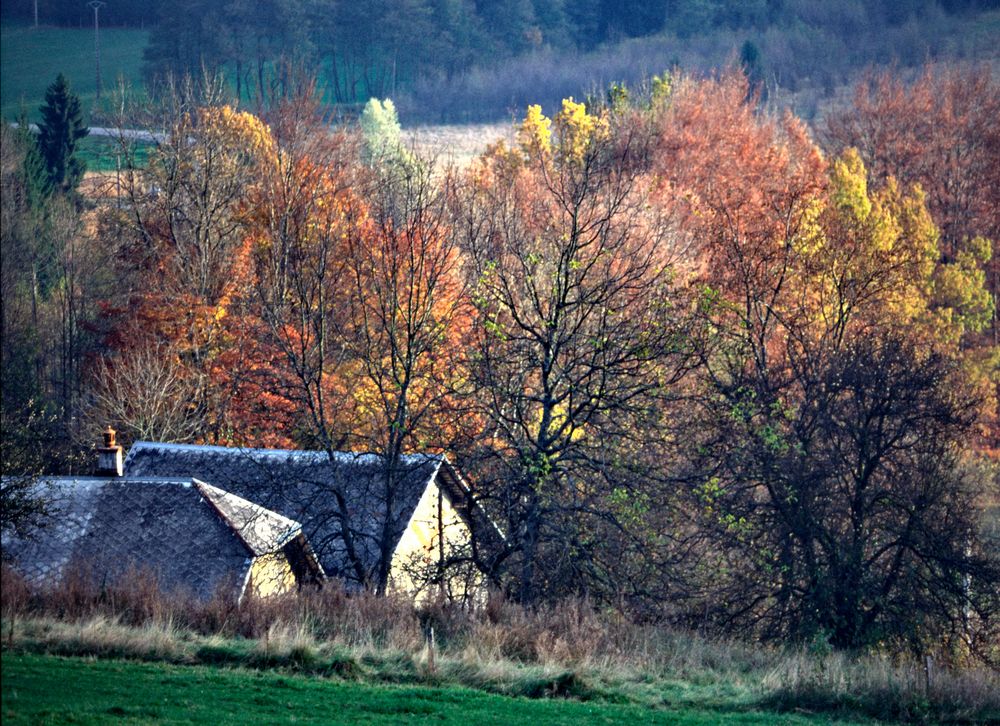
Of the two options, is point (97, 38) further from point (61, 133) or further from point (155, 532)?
point (155, 532)

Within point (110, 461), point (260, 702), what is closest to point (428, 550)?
point (110, 461)

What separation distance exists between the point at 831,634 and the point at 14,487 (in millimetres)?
14250

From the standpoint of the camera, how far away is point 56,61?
231 feet

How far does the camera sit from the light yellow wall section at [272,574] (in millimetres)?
21930

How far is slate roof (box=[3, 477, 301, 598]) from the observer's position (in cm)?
2095

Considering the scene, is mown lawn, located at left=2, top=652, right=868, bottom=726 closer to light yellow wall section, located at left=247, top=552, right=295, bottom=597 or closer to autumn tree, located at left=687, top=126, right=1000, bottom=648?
autumn tree, located at left=687, top=126, right=1000, bottom=648

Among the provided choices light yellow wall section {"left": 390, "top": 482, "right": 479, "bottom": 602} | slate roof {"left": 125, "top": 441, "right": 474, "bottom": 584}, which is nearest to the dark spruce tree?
slate roof {"left": 125, "top": 441, "right": 474, "bottom": 584}

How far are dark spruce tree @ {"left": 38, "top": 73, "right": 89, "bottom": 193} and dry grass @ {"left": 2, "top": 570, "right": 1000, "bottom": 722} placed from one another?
142 feet

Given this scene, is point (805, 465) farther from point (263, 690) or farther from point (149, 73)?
point (149, 73)

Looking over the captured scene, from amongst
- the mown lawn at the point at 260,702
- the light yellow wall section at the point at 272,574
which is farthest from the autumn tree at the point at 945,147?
the mown lawn at the point at 260,702

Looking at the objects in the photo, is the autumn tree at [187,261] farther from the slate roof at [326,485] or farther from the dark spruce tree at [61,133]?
the dark spruce tree at [61,133]

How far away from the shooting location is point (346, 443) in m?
27.4

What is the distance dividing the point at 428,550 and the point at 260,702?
33.1 ft

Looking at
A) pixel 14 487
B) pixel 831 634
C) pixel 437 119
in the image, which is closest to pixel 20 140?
pixel 14 487
